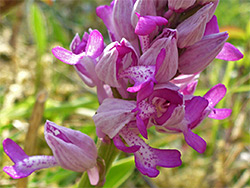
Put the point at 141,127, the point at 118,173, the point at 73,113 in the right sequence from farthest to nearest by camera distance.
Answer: the point at 73,113, the point at 118,173, the point at 141,127

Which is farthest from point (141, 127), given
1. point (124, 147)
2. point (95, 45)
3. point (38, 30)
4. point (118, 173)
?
point (38, 30)

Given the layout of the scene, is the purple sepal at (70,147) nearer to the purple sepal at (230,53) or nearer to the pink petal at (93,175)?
the pink petal at (93,175)

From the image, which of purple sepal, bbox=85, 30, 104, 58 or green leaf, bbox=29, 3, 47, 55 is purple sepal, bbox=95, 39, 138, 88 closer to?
purple sepal, bbox=85, 30, 104, 58

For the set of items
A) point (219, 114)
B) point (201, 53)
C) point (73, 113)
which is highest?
point (201, 53)

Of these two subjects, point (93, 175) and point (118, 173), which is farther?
point (118, 173)

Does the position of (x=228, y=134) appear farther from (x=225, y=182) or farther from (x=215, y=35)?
(x=215, y=35)

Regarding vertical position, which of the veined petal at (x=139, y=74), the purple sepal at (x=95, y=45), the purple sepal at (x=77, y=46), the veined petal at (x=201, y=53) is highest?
the purple sepal at (x=95, y=45)

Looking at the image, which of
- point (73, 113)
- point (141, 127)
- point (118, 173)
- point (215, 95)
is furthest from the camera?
point (73, 113)

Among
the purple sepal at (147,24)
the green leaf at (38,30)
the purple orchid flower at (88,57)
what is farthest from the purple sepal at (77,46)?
the green leaf at (38,30)

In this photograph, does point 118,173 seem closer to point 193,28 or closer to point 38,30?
point 193,28
